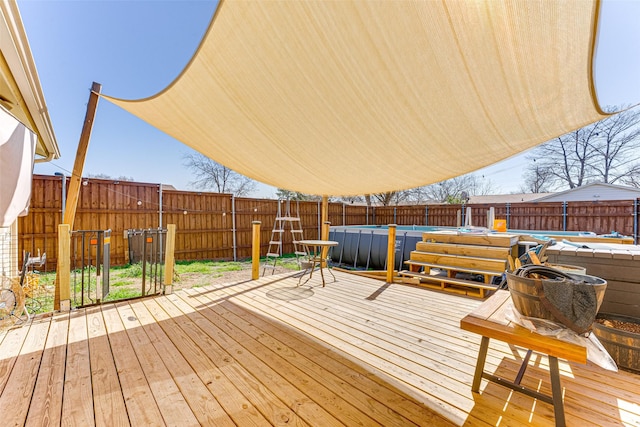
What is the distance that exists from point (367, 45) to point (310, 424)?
216 cm

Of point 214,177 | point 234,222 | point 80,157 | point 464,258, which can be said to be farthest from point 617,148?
point 214,177

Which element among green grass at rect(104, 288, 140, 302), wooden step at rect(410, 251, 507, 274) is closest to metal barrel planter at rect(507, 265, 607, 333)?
wooden step at rect(410, 251, 507, 274)

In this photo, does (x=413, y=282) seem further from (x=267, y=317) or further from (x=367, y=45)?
(x=367, y=45)

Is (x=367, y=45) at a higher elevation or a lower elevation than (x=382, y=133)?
higher

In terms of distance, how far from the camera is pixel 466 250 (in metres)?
4.04

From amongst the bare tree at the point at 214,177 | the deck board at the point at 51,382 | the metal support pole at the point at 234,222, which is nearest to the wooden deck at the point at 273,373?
the deck board at the point at 51,382

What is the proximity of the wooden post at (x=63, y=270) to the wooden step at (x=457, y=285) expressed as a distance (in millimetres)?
4379

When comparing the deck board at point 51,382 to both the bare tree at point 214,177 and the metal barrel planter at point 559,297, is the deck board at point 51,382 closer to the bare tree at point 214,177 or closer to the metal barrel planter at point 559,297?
the metal barrel planter at point 559,297

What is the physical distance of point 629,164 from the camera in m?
13.4

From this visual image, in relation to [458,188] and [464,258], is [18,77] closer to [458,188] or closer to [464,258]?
[464,258]

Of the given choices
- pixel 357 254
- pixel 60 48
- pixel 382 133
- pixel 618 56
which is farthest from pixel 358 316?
pixel 60 48

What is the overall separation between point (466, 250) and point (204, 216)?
7.46 meters

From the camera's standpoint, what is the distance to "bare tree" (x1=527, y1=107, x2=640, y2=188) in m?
13.1

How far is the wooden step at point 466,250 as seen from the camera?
374cm
